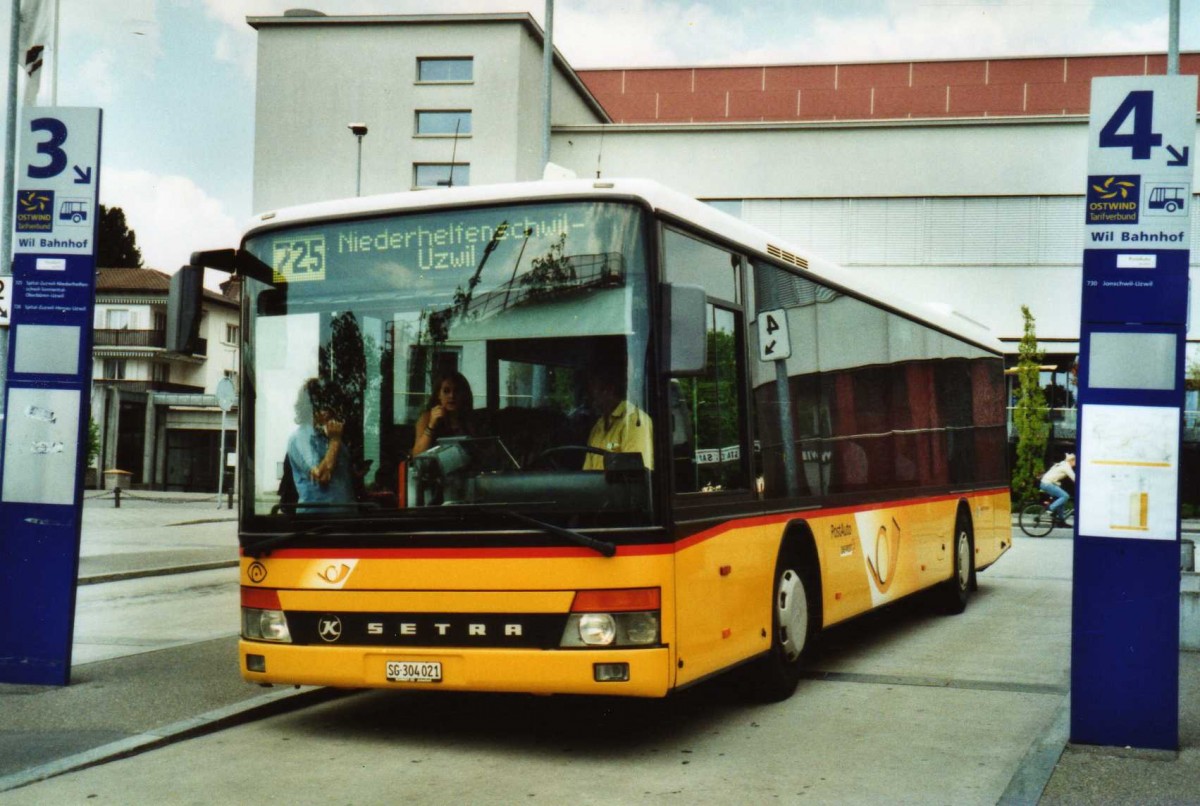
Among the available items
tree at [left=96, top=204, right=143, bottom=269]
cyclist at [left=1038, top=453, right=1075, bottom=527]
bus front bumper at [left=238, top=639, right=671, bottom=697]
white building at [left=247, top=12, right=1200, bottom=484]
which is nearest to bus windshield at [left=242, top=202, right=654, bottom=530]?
bus front bumper at [left=238, top=639, right=671, bottom=697]

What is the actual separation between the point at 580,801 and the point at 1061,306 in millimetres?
37682

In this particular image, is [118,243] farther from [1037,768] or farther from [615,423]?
[1037,768]

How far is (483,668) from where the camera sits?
649 centimetres

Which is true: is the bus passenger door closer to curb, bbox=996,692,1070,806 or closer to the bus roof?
the bus roof

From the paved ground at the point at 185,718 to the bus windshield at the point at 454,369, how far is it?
1.43 m

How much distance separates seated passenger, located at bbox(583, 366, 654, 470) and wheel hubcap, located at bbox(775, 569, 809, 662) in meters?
2.19

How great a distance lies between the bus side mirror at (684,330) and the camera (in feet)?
20.9

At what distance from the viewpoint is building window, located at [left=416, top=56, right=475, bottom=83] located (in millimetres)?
46906

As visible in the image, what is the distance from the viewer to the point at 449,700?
847 cm

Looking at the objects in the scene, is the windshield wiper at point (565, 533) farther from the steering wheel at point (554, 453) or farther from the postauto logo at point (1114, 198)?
the postauto logo at point (1114, 198)

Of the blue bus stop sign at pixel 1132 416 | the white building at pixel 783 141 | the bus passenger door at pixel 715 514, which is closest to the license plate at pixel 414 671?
the bus passenger door at pixel 715 514

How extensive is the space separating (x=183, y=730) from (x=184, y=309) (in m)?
2.27

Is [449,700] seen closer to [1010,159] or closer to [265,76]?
[1010,159]

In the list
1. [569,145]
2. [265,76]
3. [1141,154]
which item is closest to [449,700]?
[1141,154]
